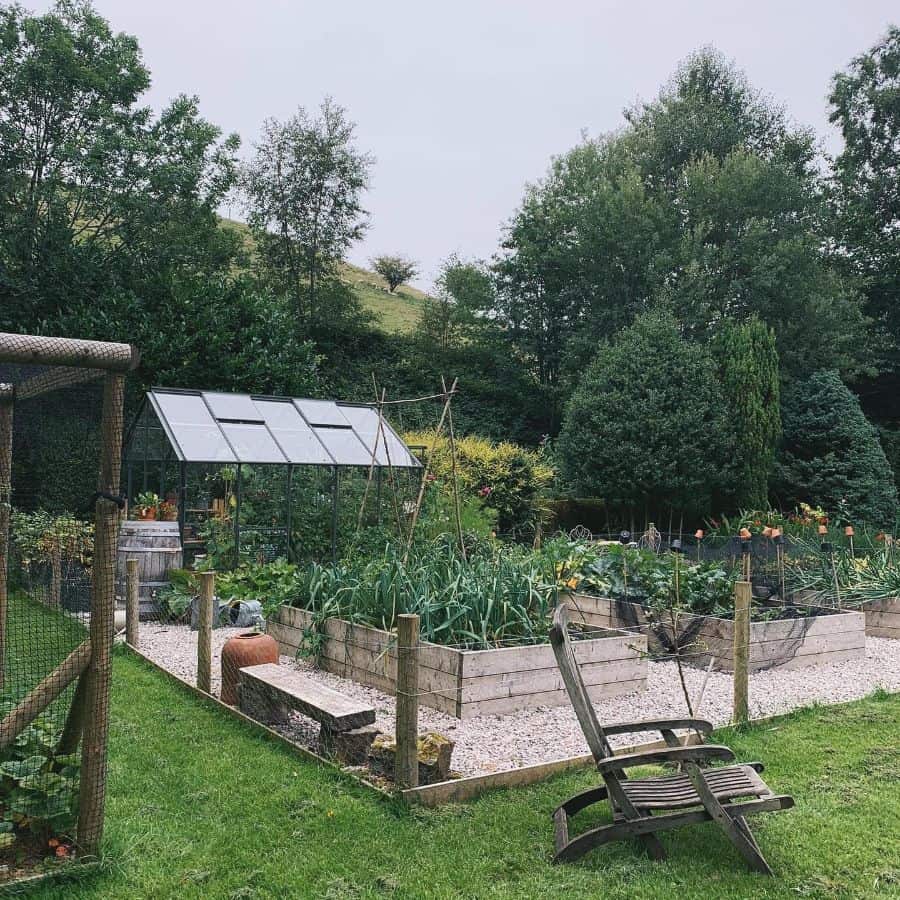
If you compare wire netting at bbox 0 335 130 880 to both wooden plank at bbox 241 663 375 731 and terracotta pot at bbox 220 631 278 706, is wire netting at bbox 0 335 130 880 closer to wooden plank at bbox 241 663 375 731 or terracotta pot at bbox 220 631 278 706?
wooden plank at bbox 241 663 375 731

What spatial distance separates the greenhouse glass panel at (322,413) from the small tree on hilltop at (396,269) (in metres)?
27.6

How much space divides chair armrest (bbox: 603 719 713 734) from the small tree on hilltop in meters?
36.2

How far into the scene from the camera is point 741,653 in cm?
511

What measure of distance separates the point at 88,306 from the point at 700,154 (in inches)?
664

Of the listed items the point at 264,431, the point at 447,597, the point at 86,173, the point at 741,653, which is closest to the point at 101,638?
the point at 447,597

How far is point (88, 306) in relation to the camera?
1596 cm

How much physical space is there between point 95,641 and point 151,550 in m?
6.42

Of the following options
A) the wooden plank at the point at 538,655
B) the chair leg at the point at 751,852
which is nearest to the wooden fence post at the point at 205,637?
the wooden plank at the point at 538,655

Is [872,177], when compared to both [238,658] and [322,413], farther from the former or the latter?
[238,658]

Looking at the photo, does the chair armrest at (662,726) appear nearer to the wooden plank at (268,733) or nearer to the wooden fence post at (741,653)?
the wooden plank at (268,733)

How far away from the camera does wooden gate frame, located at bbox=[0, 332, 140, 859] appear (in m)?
3.14

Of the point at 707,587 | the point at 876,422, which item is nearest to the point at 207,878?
the point at 707,587

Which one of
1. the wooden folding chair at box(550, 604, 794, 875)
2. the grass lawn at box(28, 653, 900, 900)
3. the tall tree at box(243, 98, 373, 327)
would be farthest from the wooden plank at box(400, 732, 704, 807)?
the tall tree at box(243, 98, 373, 327)

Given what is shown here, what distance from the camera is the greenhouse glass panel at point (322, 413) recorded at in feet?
37.4
